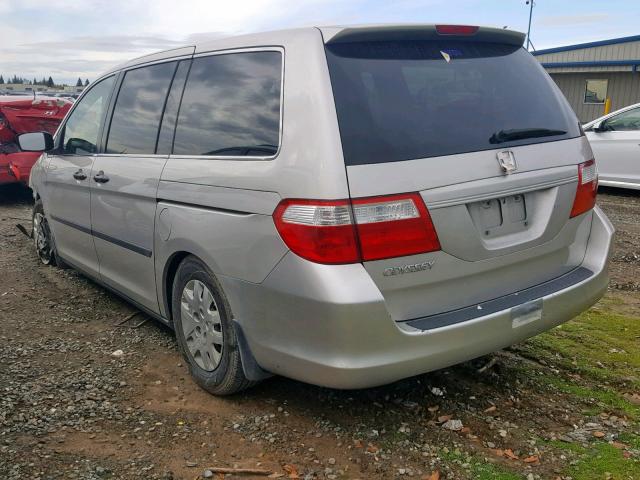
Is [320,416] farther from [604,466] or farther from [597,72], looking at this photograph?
[597,72]

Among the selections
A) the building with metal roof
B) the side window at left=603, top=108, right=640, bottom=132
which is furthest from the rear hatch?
the building with metal roof

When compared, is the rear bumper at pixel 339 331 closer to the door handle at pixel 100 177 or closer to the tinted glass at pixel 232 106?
the tinted glass at pixel 232 106

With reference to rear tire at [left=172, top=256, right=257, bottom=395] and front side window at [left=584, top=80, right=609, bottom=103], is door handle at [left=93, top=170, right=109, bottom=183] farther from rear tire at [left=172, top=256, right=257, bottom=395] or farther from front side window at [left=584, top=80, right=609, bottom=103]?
front side window at [left=584, top=80, right=609, bottom=103]

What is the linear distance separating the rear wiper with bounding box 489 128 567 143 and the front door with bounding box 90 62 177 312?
1.82 m

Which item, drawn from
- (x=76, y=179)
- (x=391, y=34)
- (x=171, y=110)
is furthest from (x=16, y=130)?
(x=391, y=34)

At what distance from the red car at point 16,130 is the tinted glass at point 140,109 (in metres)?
5.56

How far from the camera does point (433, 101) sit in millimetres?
2926

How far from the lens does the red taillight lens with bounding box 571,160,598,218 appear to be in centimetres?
332

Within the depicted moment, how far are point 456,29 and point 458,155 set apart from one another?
0.70 metres

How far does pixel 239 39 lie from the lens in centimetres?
337

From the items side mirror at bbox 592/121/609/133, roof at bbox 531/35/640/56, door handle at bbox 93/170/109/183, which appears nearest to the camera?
door handle at bbox 93/170/109/183

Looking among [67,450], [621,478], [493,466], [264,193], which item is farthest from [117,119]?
[621,478]

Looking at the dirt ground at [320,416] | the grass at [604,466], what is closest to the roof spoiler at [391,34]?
the dirt ground at [320,416]

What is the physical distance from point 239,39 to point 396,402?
2.09m
